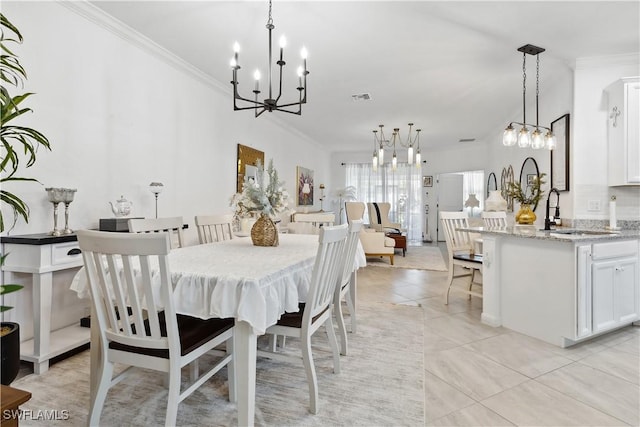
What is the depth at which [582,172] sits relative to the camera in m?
3.55

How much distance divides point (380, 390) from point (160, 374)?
1.34 meters

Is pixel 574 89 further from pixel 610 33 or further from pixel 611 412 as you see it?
pixel 611 412

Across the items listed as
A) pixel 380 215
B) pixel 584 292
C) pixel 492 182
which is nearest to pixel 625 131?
pixel 584 292

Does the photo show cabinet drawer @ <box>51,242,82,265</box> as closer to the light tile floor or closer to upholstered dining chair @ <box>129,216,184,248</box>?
upholstered dining chair @ <box>129,216,184,248</box>

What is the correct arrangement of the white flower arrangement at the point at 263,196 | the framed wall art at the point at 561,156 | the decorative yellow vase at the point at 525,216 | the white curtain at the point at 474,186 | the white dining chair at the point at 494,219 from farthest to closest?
the white curtain at the point at 474,186 < the white dining chair at the point at 494,219 < the framed wall art at the point at 561,156 < the decorative yellow vase at the point at 525,216 < the white flower arrangement at the point at 263,196

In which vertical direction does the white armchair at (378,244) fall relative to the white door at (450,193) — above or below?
below

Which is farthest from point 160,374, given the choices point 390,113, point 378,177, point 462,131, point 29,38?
point 378,177

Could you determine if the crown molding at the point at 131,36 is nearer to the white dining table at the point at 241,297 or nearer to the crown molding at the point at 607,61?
the white dining table at the point at 241,297

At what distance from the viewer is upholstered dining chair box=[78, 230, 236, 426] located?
1241 mm

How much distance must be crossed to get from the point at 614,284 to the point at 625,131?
1.59 m

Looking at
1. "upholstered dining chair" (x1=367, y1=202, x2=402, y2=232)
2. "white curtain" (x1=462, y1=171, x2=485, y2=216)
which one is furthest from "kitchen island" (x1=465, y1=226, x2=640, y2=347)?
"white curtain" (x1=462, y1=171, x2=485, y2=216)

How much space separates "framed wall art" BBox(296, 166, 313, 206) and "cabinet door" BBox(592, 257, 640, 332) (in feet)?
18.0

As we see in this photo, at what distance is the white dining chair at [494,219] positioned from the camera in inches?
160

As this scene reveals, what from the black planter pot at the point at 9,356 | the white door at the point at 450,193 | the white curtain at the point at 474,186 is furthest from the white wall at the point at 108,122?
the white curtain at the point at 474,186
